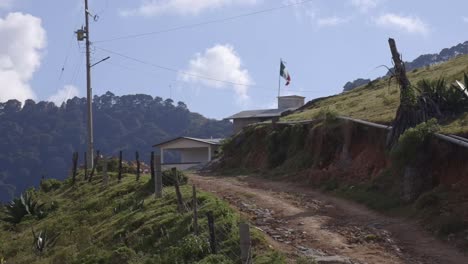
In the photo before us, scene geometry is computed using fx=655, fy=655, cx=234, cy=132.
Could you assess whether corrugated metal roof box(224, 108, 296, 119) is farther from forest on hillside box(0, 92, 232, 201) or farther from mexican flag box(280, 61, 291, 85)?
forest on hillside box(0, 92, 232, 201)

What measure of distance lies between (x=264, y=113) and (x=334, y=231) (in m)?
35.7

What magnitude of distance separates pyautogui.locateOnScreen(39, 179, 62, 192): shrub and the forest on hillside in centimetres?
4659

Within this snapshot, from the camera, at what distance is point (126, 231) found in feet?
49.1

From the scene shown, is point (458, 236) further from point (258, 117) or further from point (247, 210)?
point (258, 117)

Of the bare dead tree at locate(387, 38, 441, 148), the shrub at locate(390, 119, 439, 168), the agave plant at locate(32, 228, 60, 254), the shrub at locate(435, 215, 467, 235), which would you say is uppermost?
the bare dead tree at locate(387, 38, 441, 148)

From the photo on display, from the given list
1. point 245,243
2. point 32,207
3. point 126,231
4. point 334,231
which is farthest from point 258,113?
point 245,243

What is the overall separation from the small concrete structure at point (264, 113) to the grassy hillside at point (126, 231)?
21.6 meters

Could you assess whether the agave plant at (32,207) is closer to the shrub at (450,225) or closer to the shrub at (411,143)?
the shrub at (411,143)

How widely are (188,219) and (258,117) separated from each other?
33267mm

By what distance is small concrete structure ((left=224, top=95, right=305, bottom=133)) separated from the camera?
45728mm

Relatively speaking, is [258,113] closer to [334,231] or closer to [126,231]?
[126,231]

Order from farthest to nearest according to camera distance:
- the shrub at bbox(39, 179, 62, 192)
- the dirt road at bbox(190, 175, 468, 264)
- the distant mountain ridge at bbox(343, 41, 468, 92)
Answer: the distant mountain ridge at bbox(343, 41, 468, 92) < the shrub at bbox(39, 179, 62, 192) < the dirt road at bbox(190, 175, 468, 264)

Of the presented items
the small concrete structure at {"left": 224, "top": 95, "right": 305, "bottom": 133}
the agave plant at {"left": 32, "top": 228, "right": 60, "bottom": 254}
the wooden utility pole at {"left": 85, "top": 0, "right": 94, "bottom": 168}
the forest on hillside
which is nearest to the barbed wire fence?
the agave plant at {"left": 32, "top": 228, "right": 60, "bottom": 254}

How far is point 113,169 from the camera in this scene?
3072 centimetres
